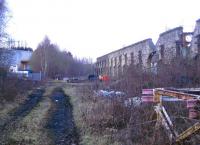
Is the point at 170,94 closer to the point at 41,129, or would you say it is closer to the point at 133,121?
the point at 133,121

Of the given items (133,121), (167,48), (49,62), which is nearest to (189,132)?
(133,121)

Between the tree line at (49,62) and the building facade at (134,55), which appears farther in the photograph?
the tree line at (49,62)

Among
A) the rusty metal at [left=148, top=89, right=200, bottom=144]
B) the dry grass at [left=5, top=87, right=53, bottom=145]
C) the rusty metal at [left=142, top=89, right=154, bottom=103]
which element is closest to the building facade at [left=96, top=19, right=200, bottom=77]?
the dry grass at [left=5, top=87, right=53, bottom=145]

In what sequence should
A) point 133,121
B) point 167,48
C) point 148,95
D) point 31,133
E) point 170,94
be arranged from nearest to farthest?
1. point 170,94
2. point 148,95
3. point 133,121
4. point 31,133
5. point 167,48

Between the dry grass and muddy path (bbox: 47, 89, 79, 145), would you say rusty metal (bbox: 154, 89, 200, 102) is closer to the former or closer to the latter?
muddy path (bbox: 47, 89, 79, 145)

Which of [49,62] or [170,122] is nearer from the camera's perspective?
[170,122]

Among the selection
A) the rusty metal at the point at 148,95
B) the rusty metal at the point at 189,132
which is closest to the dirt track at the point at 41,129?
the rusty metal at the point at 148,95

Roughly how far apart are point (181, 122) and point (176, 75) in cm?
675

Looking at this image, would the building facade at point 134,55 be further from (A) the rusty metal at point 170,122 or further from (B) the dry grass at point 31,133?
(A) the rusty metal at point 170,122

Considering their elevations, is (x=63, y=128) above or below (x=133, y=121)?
below

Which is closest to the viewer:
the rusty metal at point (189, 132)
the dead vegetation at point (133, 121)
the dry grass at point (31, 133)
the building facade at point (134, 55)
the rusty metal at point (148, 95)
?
the rusty metal at point (189, 132)

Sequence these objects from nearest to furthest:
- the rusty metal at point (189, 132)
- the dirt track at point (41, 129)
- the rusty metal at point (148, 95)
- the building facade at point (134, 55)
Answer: the rusty metal at point (189, 132) < the rusty metal at point (148, 95) < the dirt track at point (41, 129) < the building facade at point (134, 55)

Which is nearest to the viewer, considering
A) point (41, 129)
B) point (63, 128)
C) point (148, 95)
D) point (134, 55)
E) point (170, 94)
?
point (170, 94)

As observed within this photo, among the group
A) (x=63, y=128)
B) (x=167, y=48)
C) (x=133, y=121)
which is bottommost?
(x=63, y=128)
